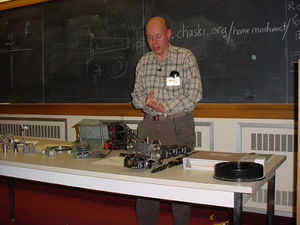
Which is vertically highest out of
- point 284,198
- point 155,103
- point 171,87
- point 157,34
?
point 157,34

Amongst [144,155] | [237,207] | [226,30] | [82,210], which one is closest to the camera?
[237,207]

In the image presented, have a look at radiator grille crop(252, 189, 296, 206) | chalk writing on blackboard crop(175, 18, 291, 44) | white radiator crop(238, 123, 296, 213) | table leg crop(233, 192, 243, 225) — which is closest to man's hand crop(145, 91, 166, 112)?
table leg crop(233, 192, 243, 225)

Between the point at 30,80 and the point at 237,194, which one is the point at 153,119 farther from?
the point at 30,80

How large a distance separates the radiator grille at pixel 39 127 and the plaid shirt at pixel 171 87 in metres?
1.97

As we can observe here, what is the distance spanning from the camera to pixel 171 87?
2602mm

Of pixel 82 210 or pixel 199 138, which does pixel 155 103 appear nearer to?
pixel 199 138

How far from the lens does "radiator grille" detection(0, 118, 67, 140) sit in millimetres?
4410

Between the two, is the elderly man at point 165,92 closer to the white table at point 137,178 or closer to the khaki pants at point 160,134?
the khaki pants at point 160,134

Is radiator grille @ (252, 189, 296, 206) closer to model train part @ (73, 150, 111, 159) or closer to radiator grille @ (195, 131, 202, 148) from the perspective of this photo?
radiator grille @ (195, 131, 202, 148)

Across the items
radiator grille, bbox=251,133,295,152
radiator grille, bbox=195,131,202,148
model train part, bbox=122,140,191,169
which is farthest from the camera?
radiator grille, bbox=195,131,202,148

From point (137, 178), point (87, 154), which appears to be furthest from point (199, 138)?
point (137, 178)

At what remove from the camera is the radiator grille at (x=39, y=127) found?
14.5 feet

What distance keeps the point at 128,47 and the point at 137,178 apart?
2497 millimetres

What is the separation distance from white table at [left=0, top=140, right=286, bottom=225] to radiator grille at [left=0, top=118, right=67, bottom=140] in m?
2.15
